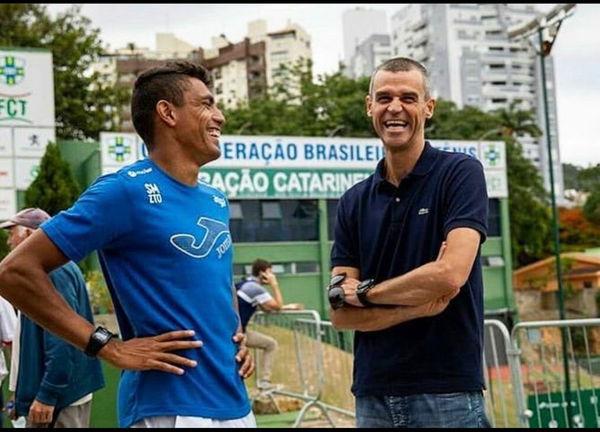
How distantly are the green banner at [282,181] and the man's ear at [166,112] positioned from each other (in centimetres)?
2680

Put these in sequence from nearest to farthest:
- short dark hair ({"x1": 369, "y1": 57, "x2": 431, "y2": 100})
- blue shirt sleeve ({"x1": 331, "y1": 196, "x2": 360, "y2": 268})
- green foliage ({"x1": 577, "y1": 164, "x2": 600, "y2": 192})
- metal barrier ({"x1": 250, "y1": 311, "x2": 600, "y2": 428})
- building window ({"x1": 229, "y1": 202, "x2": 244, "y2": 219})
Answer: short dark hair ({"x1": 369, "y1": 57, "x2": 431, "y2": 100})
blue shirt sleeve ({"x1": 331, "y1": 196, "x2": 360, "y2": 268})
metal barrier ({"x1": 250, "y1": 311, "x2": 600, "y2": 428})
green foliage ({"x1": 577, "y1": 164, "x2": 600, "y2": 192})
building window ({"x1": 229, "y1": 202, "x2": 244, "y2": 219})

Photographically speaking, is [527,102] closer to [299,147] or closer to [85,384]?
[299,147]

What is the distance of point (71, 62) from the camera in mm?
36594

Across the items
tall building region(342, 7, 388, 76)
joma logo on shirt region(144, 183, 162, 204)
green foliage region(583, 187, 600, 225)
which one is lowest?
joma logo on shirt region(144, 183, 162, 204)

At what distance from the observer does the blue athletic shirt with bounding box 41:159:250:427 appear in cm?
261

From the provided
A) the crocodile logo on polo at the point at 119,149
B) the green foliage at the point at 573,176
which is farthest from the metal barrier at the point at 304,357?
the green foliage at the point at 573,176

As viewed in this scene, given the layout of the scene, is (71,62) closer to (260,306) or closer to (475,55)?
(260,306)

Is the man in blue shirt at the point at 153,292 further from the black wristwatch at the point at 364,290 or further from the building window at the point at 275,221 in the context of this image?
the building window at the point at 275,221

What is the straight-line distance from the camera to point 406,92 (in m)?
3.22

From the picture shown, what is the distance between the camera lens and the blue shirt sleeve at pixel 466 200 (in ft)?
9.96

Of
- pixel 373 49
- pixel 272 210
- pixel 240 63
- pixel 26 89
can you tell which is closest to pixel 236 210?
pixel 272 210

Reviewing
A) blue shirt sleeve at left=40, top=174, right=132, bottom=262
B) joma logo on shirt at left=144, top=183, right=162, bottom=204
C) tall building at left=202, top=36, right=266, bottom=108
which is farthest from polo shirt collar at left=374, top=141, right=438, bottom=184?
tall building at left=202, top=36, right=266, bottom=108

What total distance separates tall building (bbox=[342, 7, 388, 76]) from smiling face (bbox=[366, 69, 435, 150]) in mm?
133656

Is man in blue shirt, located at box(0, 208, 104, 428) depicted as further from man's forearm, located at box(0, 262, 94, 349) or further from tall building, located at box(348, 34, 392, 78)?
tall building, located at box(348, 34, 392, 78)
